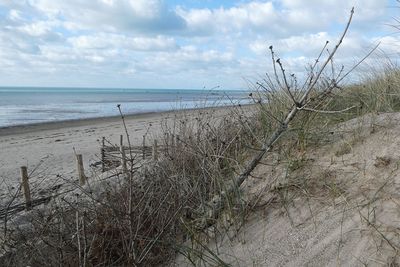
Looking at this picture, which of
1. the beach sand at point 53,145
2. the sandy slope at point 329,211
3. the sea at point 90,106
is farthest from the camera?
the beach sand at point 53,145

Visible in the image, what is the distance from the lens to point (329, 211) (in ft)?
10.6

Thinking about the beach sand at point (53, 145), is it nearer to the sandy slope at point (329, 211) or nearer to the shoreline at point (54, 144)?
the shoreline at point (54, 144)

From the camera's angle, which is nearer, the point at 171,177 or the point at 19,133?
the point at 171,177

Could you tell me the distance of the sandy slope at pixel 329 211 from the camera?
2.85 metres

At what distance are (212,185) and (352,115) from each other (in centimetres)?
222

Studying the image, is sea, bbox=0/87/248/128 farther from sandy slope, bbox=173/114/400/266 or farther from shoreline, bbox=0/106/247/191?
shoreline, bbox=0/106/247/191

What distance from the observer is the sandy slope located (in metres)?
2.85

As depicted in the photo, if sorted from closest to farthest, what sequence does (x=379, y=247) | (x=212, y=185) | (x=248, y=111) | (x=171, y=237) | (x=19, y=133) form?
(x=379, y=247), (x=171, y=237), (x=212, y=185), (x=248, y=111), (x=19, y=133)

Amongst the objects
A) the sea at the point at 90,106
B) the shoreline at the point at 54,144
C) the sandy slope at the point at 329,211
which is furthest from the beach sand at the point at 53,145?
the sandy slope at the point at 329,211

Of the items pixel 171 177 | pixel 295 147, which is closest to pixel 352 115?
pixel 295 147

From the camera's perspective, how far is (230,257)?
3188mm

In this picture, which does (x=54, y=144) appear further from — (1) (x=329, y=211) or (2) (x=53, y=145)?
(1) (x=329, y=211)

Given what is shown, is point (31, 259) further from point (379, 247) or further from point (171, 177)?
point (379, 247)

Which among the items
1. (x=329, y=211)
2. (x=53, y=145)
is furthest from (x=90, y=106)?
(x=329, y=211)
